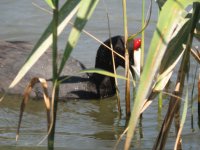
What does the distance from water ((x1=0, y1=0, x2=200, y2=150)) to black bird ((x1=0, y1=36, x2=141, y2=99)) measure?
Result: 7.0 inches

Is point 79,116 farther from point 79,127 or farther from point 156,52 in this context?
point 156,52

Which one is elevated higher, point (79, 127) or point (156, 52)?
point (156, 52)

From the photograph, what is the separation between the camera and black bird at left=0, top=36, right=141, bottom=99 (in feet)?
21.4

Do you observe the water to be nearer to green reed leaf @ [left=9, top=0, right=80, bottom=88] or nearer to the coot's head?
the coot's head

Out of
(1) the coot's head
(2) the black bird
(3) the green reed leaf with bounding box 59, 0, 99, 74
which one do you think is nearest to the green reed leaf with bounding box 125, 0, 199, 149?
(3) the green reed leaf with bounding box 59, 0, 99, 74

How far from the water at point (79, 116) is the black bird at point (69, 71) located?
0.18m

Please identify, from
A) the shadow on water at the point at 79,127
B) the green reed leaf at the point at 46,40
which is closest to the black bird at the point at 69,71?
the shadow on water at the point at 79,127

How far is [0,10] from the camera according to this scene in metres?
9.12

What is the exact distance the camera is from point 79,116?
586 cm

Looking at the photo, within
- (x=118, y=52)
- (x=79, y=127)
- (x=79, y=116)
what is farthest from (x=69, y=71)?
(x=79, y=127)

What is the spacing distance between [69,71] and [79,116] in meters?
0.90

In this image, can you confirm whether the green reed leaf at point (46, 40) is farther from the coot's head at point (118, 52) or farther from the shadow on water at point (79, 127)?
the coot's head at point (118, 52)

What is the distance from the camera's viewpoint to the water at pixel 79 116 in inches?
183

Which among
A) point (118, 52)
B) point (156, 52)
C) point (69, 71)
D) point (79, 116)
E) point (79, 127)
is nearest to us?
point (156, 52)
